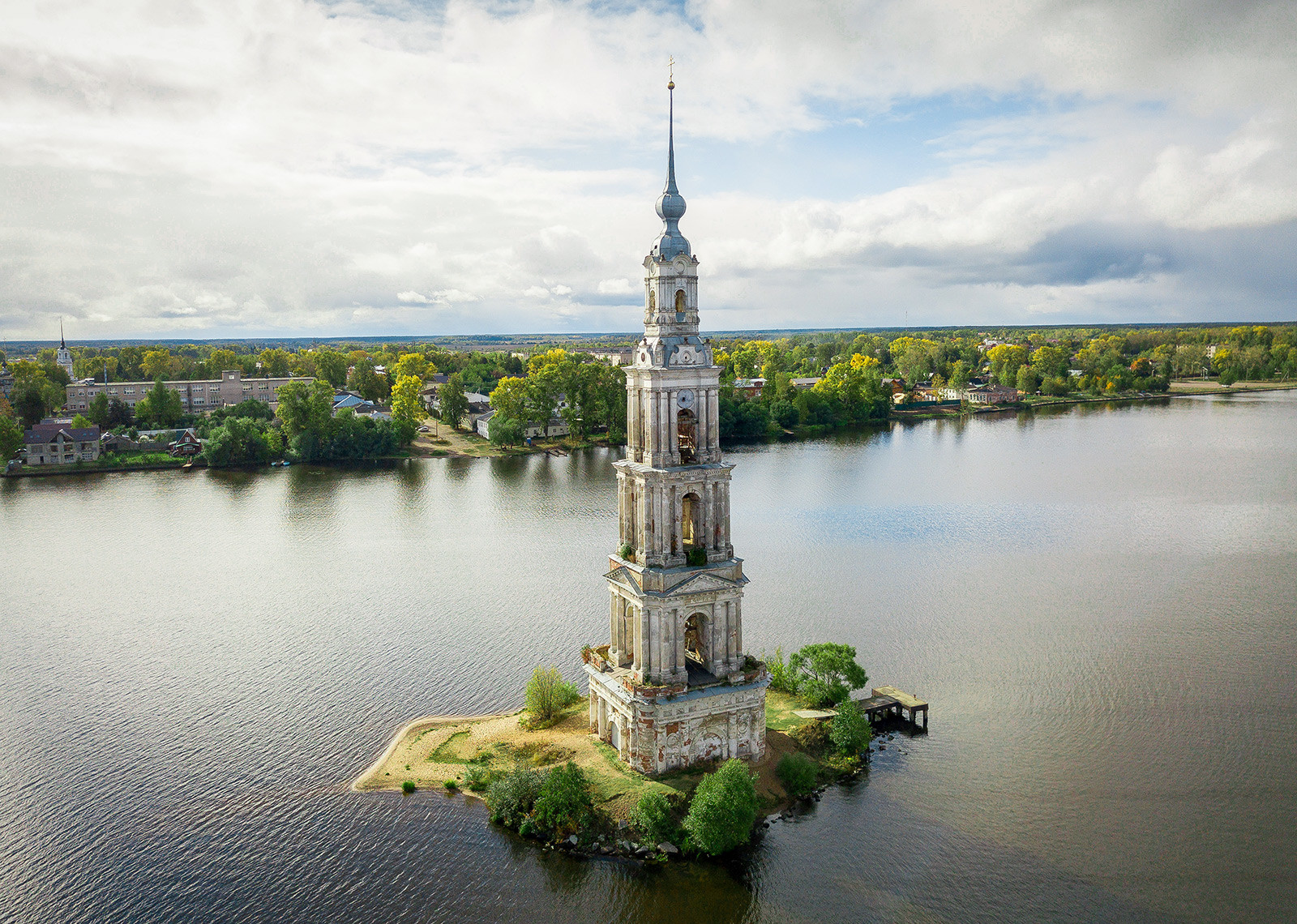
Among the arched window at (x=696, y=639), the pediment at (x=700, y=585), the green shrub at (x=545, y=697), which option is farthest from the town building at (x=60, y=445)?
the pediment at (x=700, y=585)

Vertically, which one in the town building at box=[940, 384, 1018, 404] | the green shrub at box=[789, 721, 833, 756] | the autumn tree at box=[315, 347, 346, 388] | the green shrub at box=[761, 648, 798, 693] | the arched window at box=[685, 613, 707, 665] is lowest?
the green shrub at box=[789, 721, 833, 756]

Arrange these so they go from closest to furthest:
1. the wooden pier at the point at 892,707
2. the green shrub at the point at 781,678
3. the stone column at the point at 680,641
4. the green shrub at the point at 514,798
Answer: the green shrub at the point at 514,798, the stone column at the point at 680,641, the wooden pier at the point at 892,707, the green shrub at the point at 781,678

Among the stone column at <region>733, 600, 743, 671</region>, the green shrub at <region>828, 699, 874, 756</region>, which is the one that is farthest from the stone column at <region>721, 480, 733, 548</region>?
the green shrub at <region>828, 699, 874, 756</region>

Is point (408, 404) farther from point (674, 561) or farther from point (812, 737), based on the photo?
point (812, 737)

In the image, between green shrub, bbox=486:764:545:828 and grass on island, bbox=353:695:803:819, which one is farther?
grass on island, bbox=353:695:803:819

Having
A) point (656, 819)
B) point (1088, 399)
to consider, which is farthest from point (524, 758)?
point (1088, 399)

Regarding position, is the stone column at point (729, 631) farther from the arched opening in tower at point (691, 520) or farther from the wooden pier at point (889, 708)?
the wooden pier at point (889, 708)

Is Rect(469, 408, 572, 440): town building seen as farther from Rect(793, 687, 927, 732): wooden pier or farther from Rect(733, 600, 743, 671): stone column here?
Rect(733, 600, 743, 671): stone column
